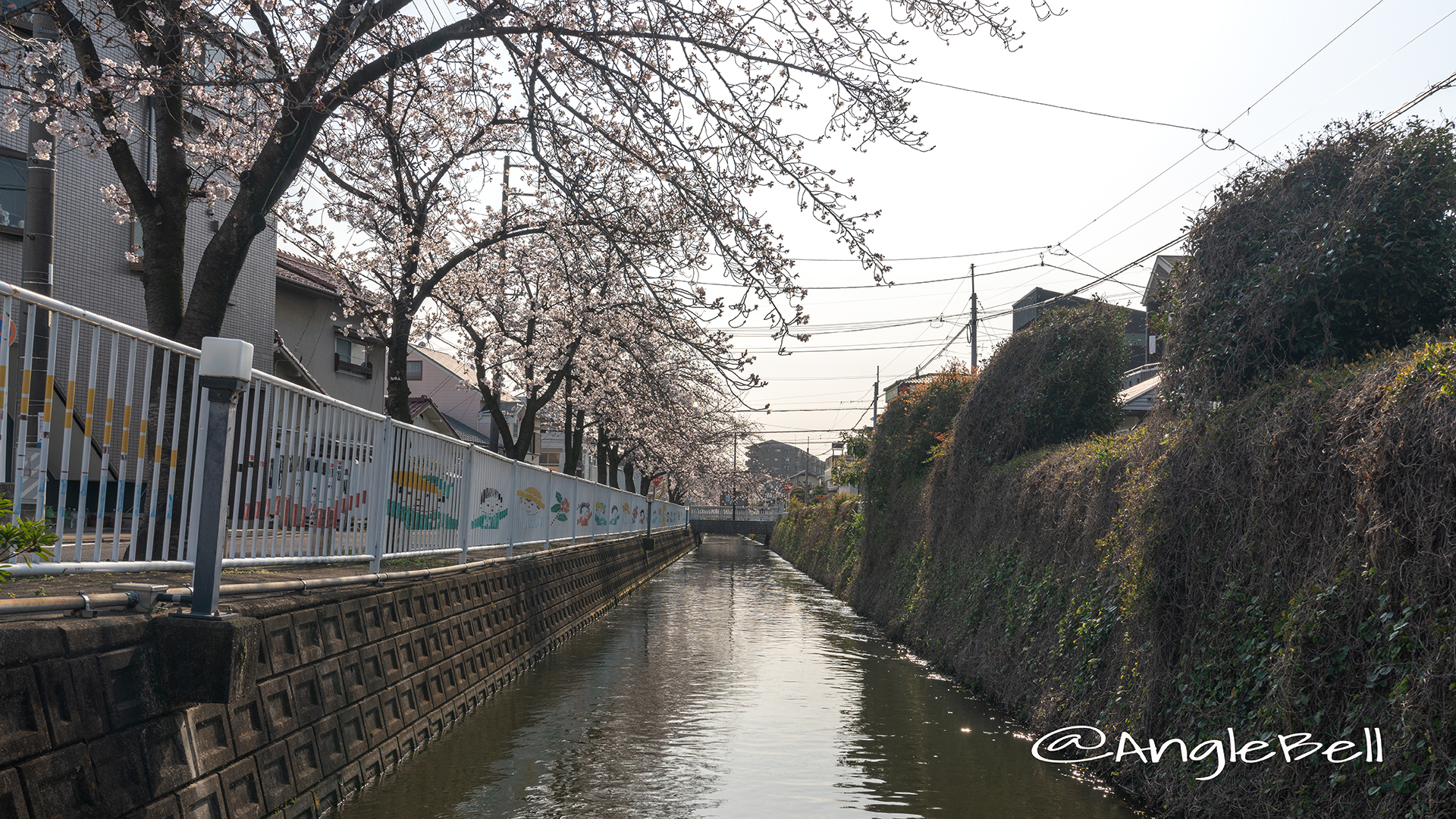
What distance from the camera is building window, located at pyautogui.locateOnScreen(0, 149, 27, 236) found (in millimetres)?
16156

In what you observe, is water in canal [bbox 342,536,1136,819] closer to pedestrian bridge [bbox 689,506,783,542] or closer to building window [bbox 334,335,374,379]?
building window [bbox 334,335,374,379]

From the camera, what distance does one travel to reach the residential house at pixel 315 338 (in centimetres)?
2552

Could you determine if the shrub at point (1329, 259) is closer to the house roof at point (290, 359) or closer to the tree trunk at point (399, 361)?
the tree trunk at point (399, 361)

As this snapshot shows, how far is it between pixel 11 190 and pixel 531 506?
10.6 m

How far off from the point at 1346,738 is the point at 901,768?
12.6ft

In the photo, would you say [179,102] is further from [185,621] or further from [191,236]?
[191,236]

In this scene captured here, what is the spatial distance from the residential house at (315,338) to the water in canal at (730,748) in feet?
50.0

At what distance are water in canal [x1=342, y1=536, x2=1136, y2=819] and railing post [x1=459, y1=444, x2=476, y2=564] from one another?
5.88 feet

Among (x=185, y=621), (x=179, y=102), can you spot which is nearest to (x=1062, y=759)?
(x=185, y=621)

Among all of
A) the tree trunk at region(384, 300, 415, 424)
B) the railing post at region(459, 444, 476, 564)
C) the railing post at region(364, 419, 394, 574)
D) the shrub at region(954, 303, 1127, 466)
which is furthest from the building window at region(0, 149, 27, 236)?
the shrub at region(954, 303, 1127, 466)

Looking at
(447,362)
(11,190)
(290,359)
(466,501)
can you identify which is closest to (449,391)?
(447,362)

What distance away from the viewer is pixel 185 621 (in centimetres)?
439

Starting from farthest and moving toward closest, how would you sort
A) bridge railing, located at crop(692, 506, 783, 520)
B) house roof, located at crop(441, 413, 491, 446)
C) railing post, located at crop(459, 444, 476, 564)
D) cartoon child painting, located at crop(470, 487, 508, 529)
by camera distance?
bridge railing, located at crop(692, 506, 783, 520), house roof, located at crop(441, 413, 491, 446), cartoon child painting, located at crop(470, 487, 508, 529), railing post, located at crop(459, 444, 476, 564)

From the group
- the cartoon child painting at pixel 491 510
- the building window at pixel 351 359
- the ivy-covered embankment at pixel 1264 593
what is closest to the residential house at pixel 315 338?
the building window at pixel 351 359
